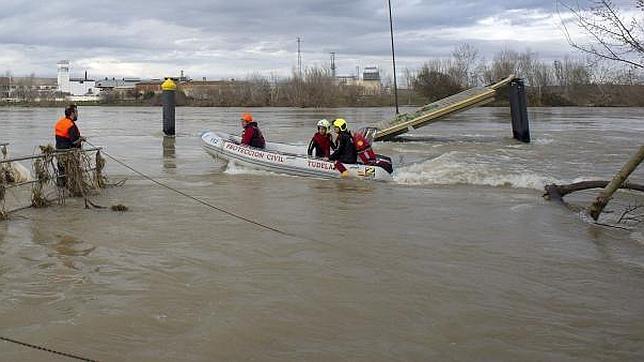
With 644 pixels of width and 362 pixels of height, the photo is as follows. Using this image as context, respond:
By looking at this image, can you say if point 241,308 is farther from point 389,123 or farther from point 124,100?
point 124,100

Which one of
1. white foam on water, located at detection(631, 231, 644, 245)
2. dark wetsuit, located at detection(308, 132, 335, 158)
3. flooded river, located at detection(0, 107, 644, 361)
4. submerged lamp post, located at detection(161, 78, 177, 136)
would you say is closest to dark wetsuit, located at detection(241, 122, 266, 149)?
dark wetsuit, located at detection(308, 132, 335, 158)

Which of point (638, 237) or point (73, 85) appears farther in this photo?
point (73, 85)

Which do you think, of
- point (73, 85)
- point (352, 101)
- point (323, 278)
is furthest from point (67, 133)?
point (73, 85)

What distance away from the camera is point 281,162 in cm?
1387

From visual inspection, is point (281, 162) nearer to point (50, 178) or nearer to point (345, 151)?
point (345, 151)

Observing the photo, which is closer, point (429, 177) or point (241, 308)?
point (241, 308)

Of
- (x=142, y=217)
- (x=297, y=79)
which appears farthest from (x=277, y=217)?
(x=297, y=79)

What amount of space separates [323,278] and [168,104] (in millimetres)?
20411

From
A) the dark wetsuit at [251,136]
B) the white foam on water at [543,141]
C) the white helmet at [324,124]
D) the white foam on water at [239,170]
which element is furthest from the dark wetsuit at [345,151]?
the white foam on water at [543,141]

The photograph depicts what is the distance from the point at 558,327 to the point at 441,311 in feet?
3.14

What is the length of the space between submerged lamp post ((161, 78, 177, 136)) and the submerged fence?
14348 millimetres

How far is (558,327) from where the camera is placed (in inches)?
202

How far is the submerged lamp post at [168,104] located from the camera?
Answer: 25.2 meters

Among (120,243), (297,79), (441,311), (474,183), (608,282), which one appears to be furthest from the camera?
(297,79)
